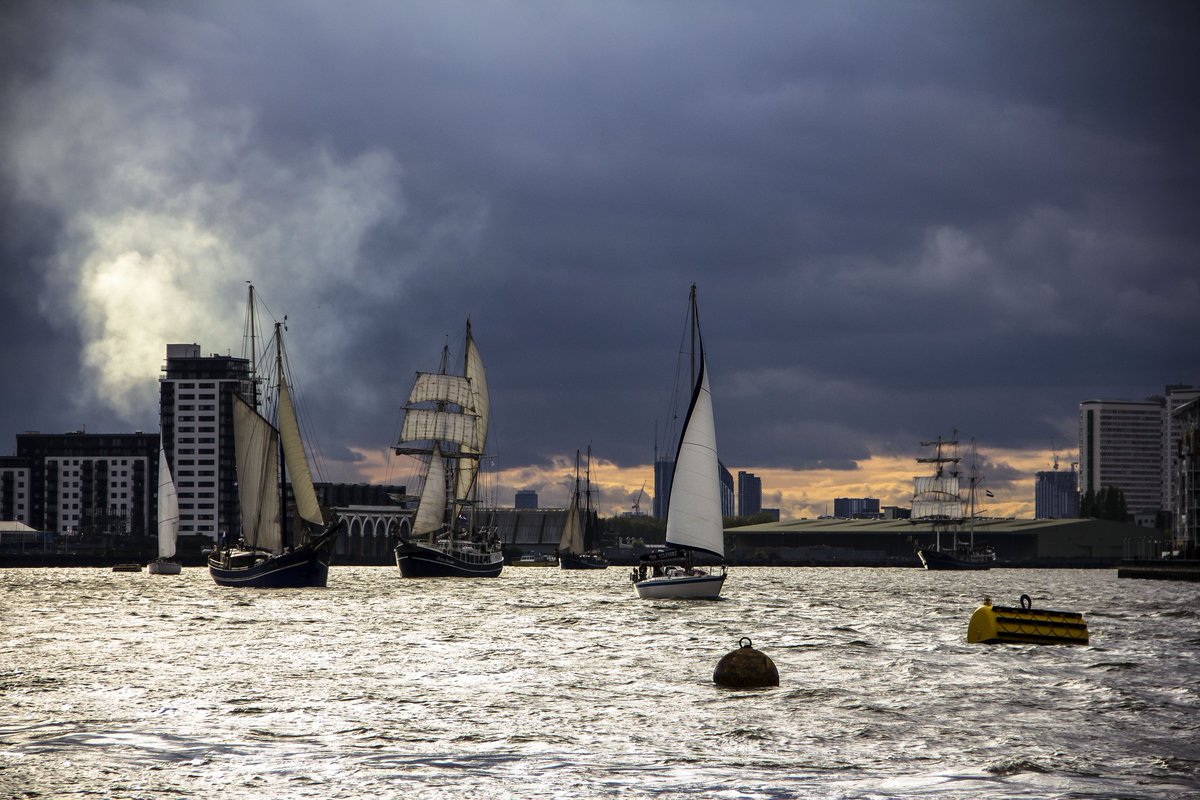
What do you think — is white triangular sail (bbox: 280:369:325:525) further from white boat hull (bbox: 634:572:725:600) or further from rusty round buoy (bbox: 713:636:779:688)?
rusty round buoy (bbox: 713:636:779:688)

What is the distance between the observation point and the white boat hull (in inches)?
3575

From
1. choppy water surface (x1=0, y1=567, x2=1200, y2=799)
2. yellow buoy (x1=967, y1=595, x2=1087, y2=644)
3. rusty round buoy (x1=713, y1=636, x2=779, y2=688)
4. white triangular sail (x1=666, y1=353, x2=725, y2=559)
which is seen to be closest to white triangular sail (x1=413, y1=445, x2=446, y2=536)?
white triangular sail (x1=666, y1=353, x2=725, y2=559)

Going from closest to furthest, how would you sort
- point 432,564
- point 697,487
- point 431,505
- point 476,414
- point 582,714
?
point 582,714, point 697,487, point 432,564, point 431,505, point 476,414

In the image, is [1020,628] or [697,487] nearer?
[1020,628]

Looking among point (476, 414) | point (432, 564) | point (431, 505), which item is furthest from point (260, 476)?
point (476, 414)

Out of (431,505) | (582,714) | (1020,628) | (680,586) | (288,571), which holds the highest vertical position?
(431,505)

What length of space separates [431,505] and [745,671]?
134206 millimetres

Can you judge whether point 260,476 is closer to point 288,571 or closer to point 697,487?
point 288,571

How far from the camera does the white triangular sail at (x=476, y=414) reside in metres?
187

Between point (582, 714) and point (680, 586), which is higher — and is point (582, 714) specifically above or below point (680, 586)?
above

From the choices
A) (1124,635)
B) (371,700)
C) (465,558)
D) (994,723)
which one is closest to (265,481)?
(465,558)

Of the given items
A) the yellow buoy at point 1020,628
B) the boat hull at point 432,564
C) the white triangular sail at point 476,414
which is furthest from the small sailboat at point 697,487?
the white triangular sail at point 476,414

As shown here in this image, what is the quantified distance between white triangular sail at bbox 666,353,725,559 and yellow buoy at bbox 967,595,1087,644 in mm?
30462

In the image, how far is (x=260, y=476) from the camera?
12394 cm
